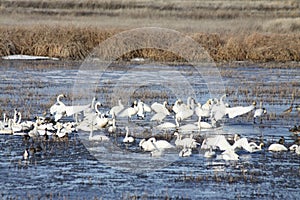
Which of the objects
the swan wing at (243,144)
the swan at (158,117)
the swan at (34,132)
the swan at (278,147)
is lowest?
the swan at (278,147)

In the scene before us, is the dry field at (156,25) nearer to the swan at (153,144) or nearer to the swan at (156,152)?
the swan at (153,144)

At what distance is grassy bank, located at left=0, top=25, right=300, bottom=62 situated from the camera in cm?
2814

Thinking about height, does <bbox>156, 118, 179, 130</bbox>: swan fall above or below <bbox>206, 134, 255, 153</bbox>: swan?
above

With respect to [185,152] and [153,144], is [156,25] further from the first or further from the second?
[185,152]

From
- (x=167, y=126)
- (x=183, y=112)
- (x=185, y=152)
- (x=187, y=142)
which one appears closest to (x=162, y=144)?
(x=187, y=142)

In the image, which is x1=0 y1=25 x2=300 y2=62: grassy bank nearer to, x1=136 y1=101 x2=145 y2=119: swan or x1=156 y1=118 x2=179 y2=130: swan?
x1=136 y1=101 x2=145 y2=119: swan

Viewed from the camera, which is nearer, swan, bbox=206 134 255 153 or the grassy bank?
swan, bbox=206 134 255 153

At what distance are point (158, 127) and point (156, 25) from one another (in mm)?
26120

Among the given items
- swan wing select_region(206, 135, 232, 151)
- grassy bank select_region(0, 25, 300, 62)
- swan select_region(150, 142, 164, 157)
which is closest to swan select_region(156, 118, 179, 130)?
swan select_region(150, 142, 164, 157)

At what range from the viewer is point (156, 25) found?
129 feet

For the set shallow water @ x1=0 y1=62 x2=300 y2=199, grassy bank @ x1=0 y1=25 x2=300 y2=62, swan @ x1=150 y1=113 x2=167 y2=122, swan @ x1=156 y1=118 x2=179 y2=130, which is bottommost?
shallow water @ x1=0 y1=62 x2=300 y2=199

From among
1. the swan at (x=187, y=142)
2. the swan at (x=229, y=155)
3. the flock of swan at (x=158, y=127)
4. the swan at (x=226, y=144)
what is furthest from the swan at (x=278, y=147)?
the swan at (x=187, y=142)

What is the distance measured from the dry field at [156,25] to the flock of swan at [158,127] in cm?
1344

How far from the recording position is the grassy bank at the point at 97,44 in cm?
2814
